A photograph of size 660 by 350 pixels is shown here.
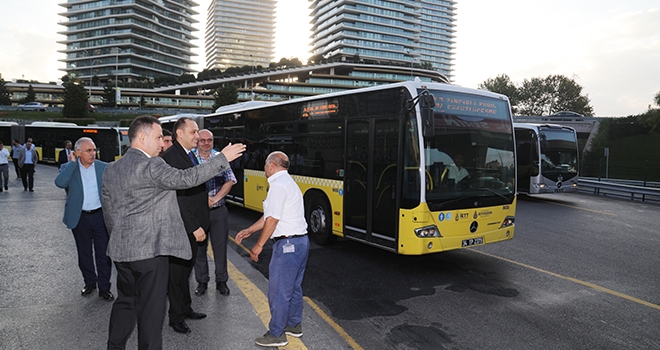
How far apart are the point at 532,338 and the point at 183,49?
13285 cm

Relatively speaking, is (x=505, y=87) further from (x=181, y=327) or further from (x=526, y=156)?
(x=181, y=327)

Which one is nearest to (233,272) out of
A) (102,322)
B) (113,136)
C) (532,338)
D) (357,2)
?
(102,322)

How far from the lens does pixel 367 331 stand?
4.30 m

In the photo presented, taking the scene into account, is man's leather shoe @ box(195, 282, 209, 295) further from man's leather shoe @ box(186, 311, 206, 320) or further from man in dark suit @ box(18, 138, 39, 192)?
man in dark suit @ box(18, 138, 39, 192)

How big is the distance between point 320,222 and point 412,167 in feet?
8.74

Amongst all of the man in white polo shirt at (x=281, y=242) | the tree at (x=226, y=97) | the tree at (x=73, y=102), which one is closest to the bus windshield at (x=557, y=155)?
the man in white polo shirt at (x=281, y=242)

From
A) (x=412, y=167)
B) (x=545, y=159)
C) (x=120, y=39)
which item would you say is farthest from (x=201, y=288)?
(x=120, y=39)

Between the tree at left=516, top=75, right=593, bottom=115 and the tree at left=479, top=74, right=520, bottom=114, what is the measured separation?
3.17ft

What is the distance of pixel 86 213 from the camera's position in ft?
16.0

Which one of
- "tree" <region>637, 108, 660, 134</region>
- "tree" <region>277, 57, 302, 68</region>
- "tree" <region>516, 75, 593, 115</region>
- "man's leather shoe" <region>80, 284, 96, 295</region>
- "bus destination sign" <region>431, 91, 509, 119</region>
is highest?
"tree" <region>277, 57, 302, 68</region>

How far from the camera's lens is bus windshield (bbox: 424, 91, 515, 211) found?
6262 millimetres

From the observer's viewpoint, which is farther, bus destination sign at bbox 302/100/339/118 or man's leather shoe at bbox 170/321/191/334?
bus destination sign at bbox 302/100/339/118

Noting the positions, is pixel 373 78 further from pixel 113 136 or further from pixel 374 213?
pixel 374 213

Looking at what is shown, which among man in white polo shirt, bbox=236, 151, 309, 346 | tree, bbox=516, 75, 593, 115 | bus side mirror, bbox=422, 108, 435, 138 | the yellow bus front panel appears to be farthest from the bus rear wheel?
tree, bbox=516, 75, 593, 115
